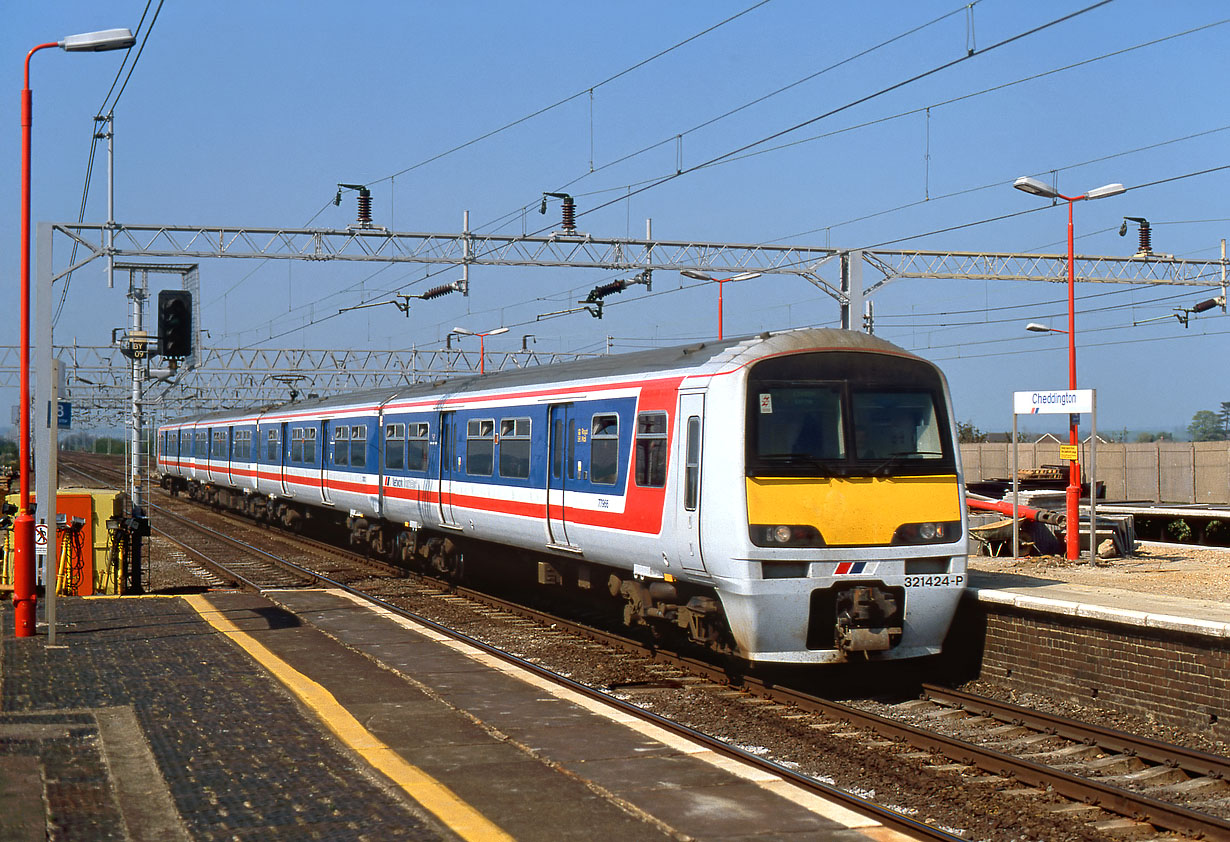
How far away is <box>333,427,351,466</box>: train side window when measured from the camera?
23.8 metres

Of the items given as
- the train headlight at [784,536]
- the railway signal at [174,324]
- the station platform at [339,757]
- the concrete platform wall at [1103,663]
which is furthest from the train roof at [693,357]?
the railway signal at [174,324]

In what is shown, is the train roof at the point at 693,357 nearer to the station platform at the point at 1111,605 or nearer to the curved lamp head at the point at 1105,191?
the station platform at the point at 1111,605

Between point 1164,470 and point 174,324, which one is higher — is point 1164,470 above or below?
below

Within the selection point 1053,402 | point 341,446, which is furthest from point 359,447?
point 1053,402

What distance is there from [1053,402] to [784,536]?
407 inches


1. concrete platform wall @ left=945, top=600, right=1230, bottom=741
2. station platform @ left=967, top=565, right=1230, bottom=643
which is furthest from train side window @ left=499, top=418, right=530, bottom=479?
concrete platform wall @ left=945, top=600, right=1230, bottom=741

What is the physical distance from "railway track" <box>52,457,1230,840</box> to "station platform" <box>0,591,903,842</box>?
89 cm

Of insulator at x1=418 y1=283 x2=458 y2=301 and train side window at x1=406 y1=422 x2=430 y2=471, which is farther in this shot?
insulator at x1=418 y1=283 x2=458 y2=301

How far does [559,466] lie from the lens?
14.4 meters

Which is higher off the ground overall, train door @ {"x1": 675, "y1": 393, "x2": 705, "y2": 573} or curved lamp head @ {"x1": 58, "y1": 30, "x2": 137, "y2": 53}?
curved lamp head @ {"x1": 58, "y1": 30, "x2": 137, "y2": 53}

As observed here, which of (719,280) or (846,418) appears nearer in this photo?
Answer: (846,418)

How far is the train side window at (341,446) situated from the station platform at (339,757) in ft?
38.2

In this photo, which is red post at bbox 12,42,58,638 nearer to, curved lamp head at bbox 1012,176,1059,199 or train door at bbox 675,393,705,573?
train door at bbox 675,393,705,573

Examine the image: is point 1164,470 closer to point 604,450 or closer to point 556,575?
point 556,575
